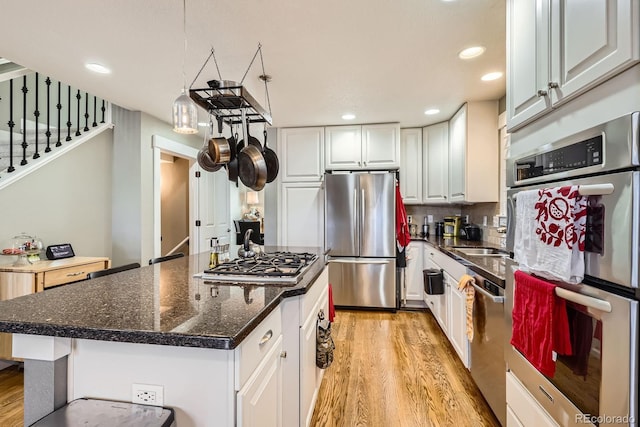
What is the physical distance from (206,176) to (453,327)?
3.95 m

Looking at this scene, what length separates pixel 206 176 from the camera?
4.84 metres

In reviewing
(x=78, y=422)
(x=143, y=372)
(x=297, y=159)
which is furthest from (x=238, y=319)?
(x=297, y=159)

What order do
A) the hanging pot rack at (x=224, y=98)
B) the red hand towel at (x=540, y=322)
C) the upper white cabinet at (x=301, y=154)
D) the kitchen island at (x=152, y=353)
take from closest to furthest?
the kitchen island at (x=152, y=353) → the red hand towel at (x=540, y=322) → the hanging pot rack at (x=224, y=98) → the upper white cabinet at (x=301, y=154)

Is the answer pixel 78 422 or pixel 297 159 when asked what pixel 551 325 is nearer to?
pixel 78 422

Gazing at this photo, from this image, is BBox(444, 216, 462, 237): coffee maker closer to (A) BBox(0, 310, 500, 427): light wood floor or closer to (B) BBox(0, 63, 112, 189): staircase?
(A) BBox(0, 310, 500, 427): light wood floor

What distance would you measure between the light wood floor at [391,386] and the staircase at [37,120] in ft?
5.93

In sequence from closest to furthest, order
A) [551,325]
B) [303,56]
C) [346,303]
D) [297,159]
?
1. [551,325]
2. [303,56]
3. [346,303]
4. [297,159]

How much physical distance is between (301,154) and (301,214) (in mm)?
811

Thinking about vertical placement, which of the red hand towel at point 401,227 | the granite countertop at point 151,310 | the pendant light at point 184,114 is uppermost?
the pendant light at point 184,114

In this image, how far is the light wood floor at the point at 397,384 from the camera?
1905 millimetres

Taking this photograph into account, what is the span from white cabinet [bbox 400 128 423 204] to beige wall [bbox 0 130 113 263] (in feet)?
12.0

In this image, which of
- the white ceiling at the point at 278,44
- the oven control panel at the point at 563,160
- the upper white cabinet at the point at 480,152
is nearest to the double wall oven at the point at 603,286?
the oven control panel at the point at 563,160

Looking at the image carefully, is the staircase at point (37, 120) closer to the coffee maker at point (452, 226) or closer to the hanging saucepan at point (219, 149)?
the hanging saucepan at point (219, 149)

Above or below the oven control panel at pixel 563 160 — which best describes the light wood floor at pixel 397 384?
below
